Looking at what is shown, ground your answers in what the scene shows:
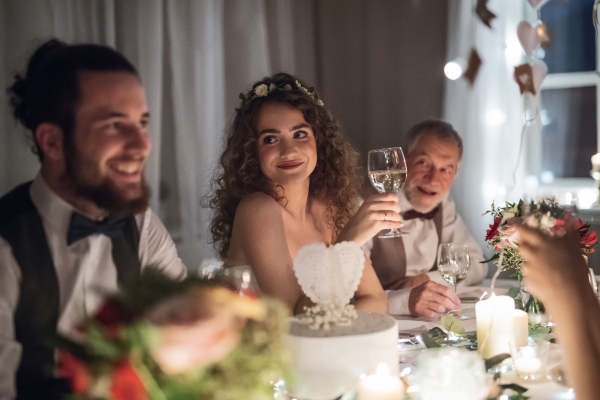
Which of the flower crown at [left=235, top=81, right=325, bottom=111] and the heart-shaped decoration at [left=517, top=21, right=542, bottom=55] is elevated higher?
the heart-shaped decoration at [left=517, top=21, right=542, bottom=55]

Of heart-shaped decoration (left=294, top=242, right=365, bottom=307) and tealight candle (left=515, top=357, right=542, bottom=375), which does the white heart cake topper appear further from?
tealight candle (left=515, top=357, right=542, bottom=375)

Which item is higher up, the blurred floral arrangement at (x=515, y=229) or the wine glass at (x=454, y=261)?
the blurred floral arrangement at (x=515, y=229)

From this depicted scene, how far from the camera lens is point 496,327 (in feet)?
4.07

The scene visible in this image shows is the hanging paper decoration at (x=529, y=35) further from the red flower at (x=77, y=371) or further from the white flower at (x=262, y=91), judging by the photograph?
the red flower at (x=77, y=371)

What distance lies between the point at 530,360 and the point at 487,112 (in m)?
2.25

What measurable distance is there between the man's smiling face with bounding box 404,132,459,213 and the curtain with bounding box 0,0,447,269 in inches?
26.9

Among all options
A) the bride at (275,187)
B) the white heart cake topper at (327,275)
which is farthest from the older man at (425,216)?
the white heart cake topper at (327,275)

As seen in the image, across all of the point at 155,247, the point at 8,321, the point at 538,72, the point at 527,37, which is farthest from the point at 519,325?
the point at 538,72

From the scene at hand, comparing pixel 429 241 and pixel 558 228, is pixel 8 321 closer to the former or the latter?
pixel 558 228

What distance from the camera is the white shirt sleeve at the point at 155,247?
1.03m

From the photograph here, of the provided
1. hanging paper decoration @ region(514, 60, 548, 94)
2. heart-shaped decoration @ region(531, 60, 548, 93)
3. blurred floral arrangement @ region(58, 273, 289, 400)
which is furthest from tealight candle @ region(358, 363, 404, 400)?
heart-shaped decoration @ region(531, 60, 548, 93)

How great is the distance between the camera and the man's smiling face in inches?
102

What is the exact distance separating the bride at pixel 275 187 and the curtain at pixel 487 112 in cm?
147

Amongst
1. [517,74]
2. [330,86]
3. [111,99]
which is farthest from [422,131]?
[111,99]
